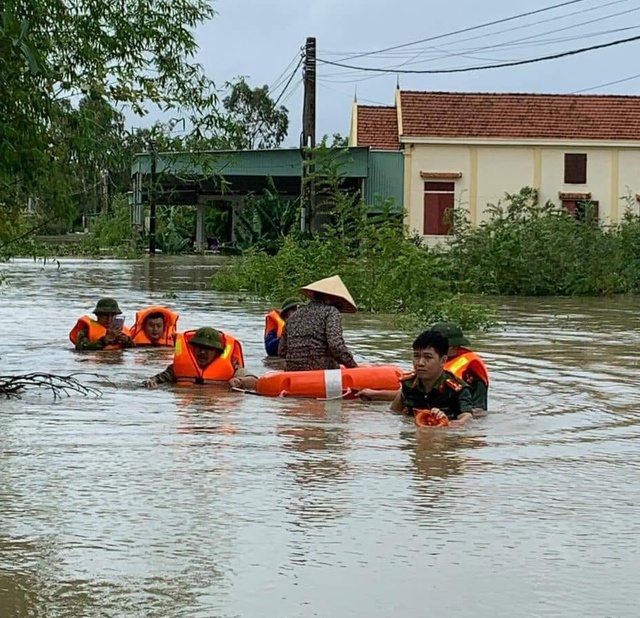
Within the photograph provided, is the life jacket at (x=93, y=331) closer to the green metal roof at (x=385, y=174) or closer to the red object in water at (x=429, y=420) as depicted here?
the red object in water at (x=429, y=420)

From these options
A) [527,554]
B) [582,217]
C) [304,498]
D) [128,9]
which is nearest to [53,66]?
[128,9]

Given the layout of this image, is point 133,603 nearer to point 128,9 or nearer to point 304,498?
point 304,498

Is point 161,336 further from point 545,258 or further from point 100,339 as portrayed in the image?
point 545,258

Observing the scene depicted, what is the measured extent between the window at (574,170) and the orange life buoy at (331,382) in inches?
1433

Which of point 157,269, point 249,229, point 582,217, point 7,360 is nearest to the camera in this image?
point 7,360

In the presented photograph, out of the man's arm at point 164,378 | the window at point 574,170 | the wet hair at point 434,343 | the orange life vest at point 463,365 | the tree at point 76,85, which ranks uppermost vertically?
the window at point 574,170

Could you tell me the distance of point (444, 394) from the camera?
1100cm

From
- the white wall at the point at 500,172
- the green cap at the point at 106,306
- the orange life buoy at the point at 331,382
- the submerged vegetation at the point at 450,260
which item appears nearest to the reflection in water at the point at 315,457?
the orange life buoy at the point at 331,382

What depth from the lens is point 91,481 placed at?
27.1 feet

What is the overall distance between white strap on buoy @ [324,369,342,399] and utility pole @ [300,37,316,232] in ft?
77.0

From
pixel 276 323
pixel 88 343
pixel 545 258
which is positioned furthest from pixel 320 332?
pixel 545 258

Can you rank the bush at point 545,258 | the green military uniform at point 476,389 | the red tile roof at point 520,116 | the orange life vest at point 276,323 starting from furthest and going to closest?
the red tile roof at point 520,116
the bush at point 545,258
the orange life vest at point 276,323
the green military uniform at point 476,389

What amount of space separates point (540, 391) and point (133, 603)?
832 cm

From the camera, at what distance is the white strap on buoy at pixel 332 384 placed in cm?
1245
